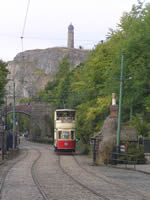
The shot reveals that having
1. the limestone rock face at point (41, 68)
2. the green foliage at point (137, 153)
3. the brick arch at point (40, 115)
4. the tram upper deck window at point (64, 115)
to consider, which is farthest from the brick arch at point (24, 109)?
the limestone rock face at point (41, 68)

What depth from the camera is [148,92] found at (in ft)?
123

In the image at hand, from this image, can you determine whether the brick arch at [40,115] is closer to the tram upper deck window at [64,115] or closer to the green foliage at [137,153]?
the tram upper deck window at [64,115]

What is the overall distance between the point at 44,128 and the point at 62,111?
50.6m

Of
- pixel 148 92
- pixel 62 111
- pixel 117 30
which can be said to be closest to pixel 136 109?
pixel 148 92

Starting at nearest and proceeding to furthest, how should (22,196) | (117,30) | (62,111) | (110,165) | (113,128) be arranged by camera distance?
(22,196)
(110,165)
(113,128)
(62,111)
(117,30)

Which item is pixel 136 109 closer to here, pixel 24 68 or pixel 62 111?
pixel 62 111

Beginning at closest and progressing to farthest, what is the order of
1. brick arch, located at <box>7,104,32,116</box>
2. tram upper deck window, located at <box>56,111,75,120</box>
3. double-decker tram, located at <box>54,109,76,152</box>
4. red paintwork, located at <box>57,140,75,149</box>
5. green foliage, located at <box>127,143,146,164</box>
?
green foliage, located at <box>127,143,146,164</box> → double-decker tram, located at <box>54,109,76,152</box> → tram upper deck window, located at <box>56,111,75,120</box> → red paintwork, located at <box>57,140,75,149</box> → brick arch, located at <box>7,104,32,116</box>

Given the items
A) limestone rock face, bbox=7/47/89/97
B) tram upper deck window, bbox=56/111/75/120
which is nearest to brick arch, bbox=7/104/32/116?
tram upper deck window, bbox=56/111/75/120

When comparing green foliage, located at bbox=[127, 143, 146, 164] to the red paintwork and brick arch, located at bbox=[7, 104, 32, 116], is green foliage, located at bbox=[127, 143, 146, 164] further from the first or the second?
brick arch, located at bbox=[7, 104, 32, 116]

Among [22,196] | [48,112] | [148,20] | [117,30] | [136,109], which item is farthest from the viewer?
[48,112]

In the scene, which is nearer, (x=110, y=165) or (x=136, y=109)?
(x=110, y=165)

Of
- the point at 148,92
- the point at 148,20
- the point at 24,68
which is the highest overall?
the point at 24,68

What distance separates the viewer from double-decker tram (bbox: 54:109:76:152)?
42.9 metres

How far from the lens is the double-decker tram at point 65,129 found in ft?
141
